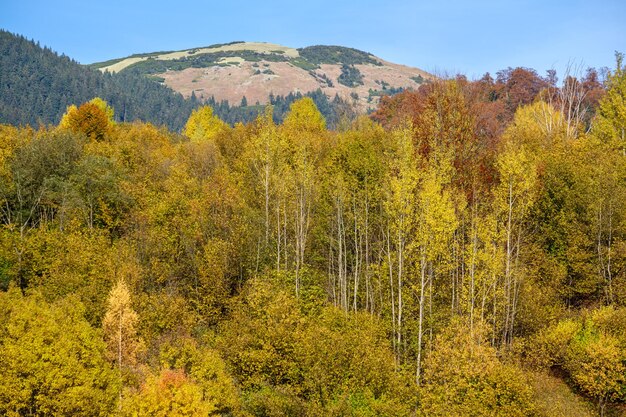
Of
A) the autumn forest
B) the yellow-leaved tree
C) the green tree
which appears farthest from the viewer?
the yellow-leaved tree

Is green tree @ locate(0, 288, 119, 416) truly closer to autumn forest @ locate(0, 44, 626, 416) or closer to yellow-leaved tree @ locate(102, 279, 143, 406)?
autumn forest @ locate(0, 44, 626, 416)

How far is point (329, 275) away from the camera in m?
46.7

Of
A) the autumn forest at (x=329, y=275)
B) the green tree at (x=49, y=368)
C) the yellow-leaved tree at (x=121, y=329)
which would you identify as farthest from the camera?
the yellow-leaved tree at (x=121, y=329)

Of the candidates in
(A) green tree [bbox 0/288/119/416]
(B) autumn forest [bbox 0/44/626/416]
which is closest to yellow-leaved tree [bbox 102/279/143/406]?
(B) autumn forest [bbox 0/44/626/416]

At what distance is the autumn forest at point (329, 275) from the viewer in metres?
30.1

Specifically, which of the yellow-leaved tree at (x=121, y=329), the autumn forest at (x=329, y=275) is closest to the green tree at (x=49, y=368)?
the autumn forest at (x=329, y=275)

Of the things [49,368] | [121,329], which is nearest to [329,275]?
[121,329]

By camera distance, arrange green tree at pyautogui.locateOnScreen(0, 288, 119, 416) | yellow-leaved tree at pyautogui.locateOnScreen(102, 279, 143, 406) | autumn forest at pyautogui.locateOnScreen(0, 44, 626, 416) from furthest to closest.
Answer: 1. yellow-leaved tree at pyautogui.locateOnScreen(102, 279, 143, 406)
2. autumn forest at pyautogui.locateOnScreen(0, 44, 626, 416)
3. green tree at pyautogui.locateOnScreen(0, 288, 119, 416)

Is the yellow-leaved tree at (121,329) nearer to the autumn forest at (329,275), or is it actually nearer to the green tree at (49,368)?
the autumn forest at (329,275)

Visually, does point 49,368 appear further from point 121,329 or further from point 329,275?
point 329,275

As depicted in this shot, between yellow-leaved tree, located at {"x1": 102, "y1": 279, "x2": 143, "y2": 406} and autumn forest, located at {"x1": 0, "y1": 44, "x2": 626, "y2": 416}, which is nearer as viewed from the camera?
autumn forest, located at {"x1": 0, "y1": 44, "x2": 626, "y2": 416}

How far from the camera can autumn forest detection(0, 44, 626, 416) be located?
98.7ft

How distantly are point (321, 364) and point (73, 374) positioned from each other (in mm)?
14962

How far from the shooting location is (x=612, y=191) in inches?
1786
